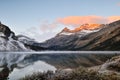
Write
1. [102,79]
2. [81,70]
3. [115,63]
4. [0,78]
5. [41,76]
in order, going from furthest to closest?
[115,63] → [0,78] → [41,76] → [81,70] → [102,79]

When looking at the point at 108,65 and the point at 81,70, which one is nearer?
the point at 81,70

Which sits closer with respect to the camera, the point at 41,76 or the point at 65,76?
the point at 65,76

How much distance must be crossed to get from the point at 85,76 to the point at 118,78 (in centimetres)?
202

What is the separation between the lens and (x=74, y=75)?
1728 cm

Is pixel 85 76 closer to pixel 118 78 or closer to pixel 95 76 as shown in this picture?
pixel 95 76

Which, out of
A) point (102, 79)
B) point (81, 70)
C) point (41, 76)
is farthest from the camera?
point (41, 76)

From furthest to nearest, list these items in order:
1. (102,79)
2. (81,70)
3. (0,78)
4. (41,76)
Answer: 1. (0,78)
2. (41,76)
3. (81,70)
4. (102,79)

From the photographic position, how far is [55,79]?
17375 millimetres

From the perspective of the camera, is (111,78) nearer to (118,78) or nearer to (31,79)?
(118,78)

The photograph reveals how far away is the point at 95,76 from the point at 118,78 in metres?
1.40

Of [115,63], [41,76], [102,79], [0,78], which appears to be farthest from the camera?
[115,63]

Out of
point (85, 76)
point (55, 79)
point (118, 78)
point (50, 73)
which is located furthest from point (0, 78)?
point (118, 78)

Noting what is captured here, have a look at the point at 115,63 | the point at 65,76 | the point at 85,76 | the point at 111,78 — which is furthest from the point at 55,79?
the point at 115,63

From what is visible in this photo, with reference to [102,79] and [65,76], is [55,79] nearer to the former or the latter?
[65,76]
